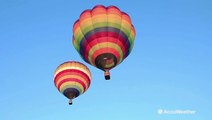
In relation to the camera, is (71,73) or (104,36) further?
(71,73)

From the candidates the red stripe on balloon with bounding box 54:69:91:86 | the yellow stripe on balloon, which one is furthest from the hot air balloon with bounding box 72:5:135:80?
the red stripe on balloon with bounding box 54:69:91:86

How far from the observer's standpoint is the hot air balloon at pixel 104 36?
93.8 feet

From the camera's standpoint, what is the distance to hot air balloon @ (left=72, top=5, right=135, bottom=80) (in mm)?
28594

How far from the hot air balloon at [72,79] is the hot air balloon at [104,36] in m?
2.30

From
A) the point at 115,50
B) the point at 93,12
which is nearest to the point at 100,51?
the point at 115,50

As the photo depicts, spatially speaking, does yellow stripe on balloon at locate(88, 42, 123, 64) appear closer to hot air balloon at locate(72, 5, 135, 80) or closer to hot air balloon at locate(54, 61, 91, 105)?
hot air balloon at locate(72, 5, 135, 80)

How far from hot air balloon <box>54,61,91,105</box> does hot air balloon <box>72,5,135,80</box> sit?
7.56 feet

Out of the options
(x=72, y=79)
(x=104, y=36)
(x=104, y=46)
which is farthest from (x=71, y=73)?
(x=104, y=36)

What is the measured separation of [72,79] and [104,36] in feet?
15.6

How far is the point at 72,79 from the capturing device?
31.4 m

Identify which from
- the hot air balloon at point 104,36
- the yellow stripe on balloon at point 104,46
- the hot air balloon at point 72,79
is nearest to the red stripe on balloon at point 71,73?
the hot air balloon at point 72,79

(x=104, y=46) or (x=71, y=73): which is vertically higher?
(x=71, y=73)

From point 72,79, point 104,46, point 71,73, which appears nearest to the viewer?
point 104,46

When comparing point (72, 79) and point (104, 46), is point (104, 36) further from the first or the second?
point (72, 79)
